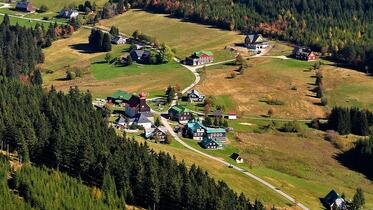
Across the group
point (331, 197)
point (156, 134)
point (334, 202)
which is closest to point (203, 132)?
point (156, 134)

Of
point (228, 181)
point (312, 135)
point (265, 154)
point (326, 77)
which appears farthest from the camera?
point (326, 77)

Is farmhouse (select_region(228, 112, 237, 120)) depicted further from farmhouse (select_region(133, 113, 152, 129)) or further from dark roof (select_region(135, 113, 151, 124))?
dark roof (select_region(135, 113, 151, 124))

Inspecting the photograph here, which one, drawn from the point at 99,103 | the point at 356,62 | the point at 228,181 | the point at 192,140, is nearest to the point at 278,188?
the point at 228,181

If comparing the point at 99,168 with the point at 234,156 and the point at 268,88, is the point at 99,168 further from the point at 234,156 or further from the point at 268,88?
the point at 268,88

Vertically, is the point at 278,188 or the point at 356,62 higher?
the point at 356,62

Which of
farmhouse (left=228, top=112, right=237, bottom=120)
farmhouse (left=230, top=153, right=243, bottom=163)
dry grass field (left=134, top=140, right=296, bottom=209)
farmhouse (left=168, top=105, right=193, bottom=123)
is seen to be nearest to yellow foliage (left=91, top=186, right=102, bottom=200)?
dry grass field (left=134, top=140, right=296, bottom=209)

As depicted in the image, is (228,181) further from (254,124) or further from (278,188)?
(254,124)

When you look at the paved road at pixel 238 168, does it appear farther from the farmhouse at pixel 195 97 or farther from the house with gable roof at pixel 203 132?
the farmhouse at pixel 195 97
